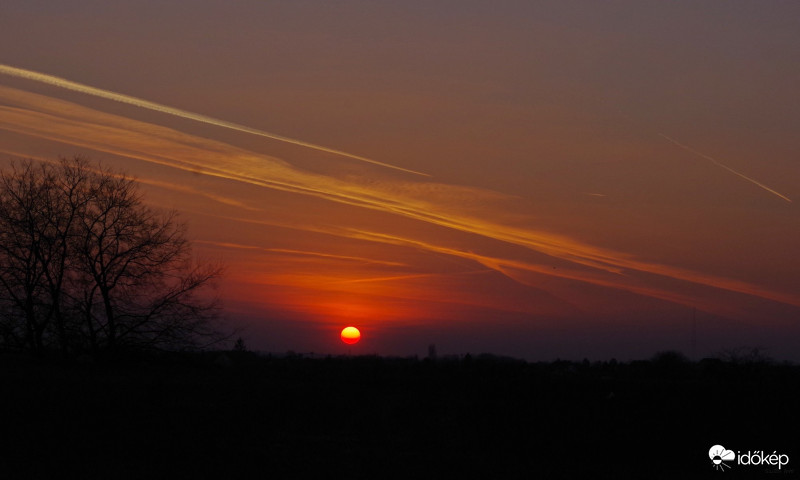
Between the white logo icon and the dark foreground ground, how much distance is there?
0.28m

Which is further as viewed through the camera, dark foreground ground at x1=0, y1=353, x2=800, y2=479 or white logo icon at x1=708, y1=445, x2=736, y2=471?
white logo icon at x1=708, y1=445, x2=736, y2=471

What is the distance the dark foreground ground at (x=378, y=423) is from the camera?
63.3ft

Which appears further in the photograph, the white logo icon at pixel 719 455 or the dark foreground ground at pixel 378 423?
the white logo icon at pixel 719 455

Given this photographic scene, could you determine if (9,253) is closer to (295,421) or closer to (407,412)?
(295,421)

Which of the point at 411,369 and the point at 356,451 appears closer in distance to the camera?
the point at 356,451

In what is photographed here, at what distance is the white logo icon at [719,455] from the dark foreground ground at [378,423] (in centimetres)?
28

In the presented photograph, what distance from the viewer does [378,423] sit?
2314cm

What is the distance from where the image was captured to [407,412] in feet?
78.6

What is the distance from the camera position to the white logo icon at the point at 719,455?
2256 centimetres

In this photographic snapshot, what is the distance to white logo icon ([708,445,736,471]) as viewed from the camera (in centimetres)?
2256

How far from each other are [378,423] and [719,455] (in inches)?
383

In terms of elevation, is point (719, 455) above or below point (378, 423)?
below

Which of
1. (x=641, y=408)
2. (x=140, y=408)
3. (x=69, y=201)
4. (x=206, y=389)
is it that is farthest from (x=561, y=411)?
(x=69, y=201)

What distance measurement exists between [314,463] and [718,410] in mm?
13165
